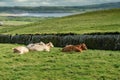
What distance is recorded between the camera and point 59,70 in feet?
65.0

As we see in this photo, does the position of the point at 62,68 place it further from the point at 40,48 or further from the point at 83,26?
the point at 83,26

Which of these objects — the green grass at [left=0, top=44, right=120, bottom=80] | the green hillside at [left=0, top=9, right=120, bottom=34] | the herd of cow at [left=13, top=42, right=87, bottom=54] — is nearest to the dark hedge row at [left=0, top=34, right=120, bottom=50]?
the green hillside at [left=0, top=9, right=120, bottom=34]

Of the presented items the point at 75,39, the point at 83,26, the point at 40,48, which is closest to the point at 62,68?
the point at 40,48

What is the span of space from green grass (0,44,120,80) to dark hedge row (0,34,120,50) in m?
7.74

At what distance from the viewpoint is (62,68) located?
20.2m

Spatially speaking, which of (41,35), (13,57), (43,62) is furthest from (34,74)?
(41,35)

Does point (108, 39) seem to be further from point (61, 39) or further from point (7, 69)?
point (7, 69)

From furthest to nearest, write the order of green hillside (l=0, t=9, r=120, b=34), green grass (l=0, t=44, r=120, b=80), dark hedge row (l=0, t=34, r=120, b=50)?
green hillside (l=0, t=9, r=120, b=34) < dark hedge row (l=0, t=34, r=120, b=50) < green grass (l=0, t=44, r=120, b=80)

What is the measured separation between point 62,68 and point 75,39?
16.0m

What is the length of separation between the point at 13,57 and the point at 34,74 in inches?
265

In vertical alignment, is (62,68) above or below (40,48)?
above

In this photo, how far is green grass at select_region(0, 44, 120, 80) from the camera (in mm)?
18312

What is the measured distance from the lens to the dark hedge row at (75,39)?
1251 inches

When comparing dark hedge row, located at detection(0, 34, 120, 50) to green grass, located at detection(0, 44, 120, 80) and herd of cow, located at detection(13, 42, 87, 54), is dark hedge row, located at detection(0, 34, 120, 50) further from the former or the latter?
green grass, located at detection(0, 44, 120, 80)
